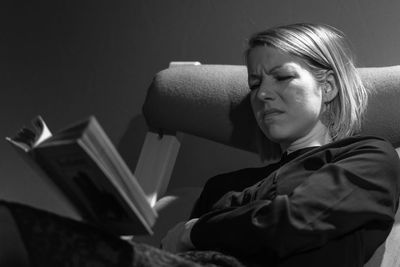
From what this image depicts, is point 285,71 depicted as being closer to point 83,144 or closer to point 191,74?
point 191,74

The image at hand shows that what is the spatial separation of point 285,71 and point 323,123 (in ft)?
0.44

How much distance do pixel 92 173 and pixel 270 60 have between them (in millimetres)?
567

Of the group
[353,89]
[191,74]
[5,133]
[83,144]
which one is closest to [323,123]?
[353,89]

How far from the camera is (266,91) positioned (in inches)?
44.6

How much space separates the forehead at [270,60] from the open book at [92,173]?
0.50 meters

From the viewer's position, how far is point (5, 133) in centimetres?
182

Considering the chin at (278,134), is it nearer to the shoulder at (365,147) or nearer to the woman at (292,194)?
the woman at (292,194)

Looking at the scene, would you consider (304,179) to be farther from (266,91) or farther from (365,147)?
(266,91)

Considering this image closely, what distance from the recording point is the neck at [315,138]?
1163 millimetres

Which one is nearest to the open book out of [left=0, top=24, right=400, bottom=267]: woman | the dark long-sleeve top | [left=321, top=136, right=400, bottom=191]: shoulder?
[left=0, top=24, right=400, bottom=267]: woman

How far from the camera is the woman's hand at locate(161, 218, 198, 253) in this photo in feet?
3.30

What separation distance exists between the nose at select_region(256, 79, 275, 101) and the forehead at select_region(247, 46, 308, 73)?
2 centimetres

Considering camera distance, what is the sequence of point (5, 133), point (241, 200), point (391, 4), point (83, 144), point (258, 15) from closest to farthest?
point (83, 144) → point (241, 200) → point (391, 4) → point (258, 15) → point (5, 133)

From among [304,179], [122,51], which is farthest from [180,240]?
[122,51]
